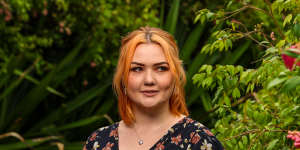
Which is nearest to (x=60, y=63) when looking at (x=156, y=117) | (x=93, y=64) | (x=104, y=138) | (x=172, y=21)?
(x=93, y=64)

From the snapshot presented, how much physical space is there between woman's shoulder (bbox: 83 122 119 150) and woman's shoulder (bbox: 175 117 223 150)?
326mm

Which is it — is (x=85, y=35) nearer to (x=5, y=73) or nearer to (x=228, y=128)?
(x=5, y=73)

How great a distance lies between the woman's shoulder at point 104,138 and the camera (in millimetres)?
2102

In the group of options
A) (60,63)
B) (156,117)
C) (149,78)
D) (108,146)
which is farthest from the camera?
(60,63)

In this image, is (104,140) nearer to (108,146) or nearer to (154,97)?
(108,146)

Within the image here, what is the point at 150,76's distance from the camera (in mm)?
1859

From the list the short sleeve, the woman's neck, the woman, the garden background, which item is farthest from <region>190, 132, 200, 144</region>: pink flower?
the garden background

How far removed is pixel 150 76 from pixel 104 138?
432 mm

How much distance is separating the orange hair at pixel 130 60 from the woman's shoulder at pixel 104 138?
9 cm

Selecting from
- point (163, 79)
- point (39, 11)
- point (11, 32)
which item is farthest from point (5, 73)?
point (163, 79)

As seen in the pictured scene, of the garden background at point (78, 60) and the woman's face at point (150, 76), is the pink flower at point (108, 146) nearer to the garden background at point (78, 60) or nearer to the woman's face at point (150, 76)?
the woman's face at point (150, 76)

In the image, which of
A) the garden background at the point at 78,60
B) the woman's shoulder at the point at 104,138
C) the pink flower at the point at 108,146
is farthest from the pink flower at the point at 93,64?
the pink flower at the point at 108,146

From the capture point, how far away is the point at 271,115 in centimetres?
225

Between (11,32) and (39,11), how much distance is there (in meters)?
0.43
